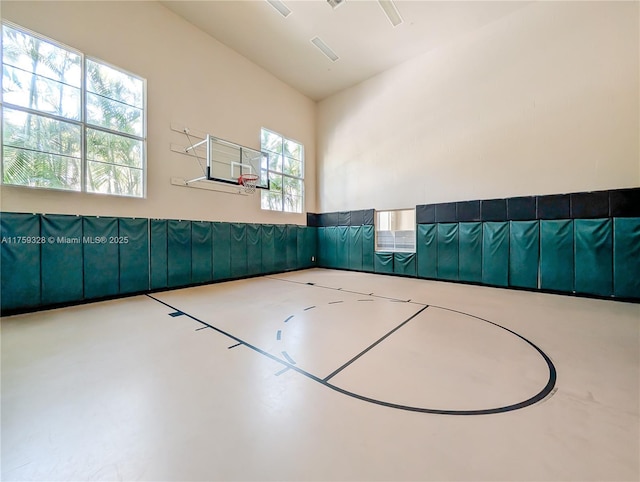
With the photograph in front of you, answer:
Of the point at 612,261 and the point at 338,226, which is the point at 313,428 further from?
the point at 338,226


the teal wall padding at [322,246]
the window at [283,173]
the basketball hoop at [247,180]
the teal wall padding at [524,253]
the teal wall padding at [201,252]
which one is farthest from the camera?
the teal wall padding at [322,246]

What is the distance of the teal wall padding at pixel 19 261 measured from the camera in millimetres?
4199

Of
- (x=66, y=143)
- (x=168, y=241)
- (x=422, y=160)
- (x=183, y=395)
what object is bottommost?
(x=183, y=395)

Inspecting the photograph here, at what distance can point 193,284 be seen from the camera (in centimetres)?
682

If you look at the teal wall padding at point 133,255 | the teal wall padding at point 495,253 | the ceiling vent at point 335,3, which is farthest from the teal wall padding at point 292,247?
the ceiling vent at point 335,3

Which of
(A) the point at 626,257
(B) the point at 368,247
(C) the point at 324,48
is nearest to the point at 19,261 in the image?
(B) the point at 368,247

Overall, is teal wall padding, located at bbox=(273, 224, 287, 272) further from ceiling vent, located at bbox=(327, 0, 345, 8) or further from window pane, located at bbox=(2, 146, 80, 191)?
ceiling vent, located at bbox=(327, 0, 345, 8)

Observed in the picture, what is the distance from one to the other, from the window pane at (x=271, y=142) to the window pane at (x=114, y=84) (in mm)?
3702

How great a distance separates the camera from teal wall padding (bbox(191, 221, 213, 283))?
269 inches

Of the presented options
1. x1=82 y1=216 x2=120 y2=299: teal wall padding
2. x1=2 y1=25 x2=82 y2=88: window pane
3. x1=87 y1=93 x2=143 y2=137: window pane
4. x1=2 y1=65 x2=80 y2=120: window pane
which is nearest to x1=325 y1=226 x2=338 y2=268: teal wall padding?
x1=87 y1=93 x2=143 y2=137: window pane

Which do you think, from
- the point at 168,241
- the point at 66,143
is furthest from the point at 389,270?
the point at 66,143

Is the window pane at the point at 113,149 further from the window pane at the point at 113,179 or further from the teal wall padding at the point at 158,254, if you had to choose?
the teal wall padding at the point at 158,254

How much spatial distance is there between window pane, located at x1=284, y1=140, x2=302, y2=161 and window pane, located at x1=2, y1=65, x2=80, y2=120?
6.00 metres

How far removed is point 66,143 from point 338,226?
7966mm
